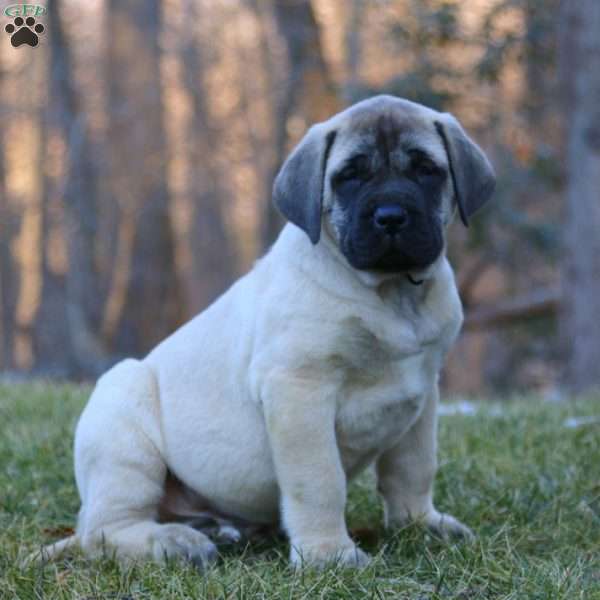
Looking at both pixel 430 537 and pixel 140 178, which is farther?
pixel 140 178

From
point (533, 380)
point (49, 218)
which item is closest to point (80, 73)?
point (49, 218)

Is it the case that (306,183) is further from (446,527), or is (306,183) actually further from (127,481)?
(446,527)

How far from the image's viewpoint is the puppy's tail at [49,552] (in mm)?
3734

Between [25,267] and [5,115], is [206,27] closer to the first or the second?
[5,115]

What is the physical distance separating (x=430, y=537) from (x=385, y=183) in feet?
4.58

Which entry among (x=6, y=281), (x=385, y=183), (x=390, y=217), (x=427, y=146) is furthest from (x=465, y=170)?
(x=6, y=281)

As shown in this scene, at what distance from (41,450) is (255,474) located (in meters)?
2.03

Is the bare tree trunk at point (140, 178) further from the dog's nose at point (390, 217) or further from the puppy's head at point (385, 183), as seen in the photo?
the dog's nose at point (390, 217)

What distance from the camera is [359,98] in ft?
42.5

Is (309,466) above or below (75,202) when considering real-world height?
above

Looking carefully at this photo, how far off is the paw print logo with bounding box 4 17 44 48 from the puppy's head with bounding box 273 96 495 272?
267cm

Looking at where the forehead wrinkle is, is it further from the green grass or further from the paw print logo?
the paw print logo

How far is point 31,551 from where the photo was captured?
396 cm

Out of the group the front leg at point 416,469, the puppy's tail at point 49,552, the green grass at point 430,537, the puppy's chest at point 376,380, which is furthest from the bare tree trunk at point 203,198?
the puppy's chest at point 376,380
